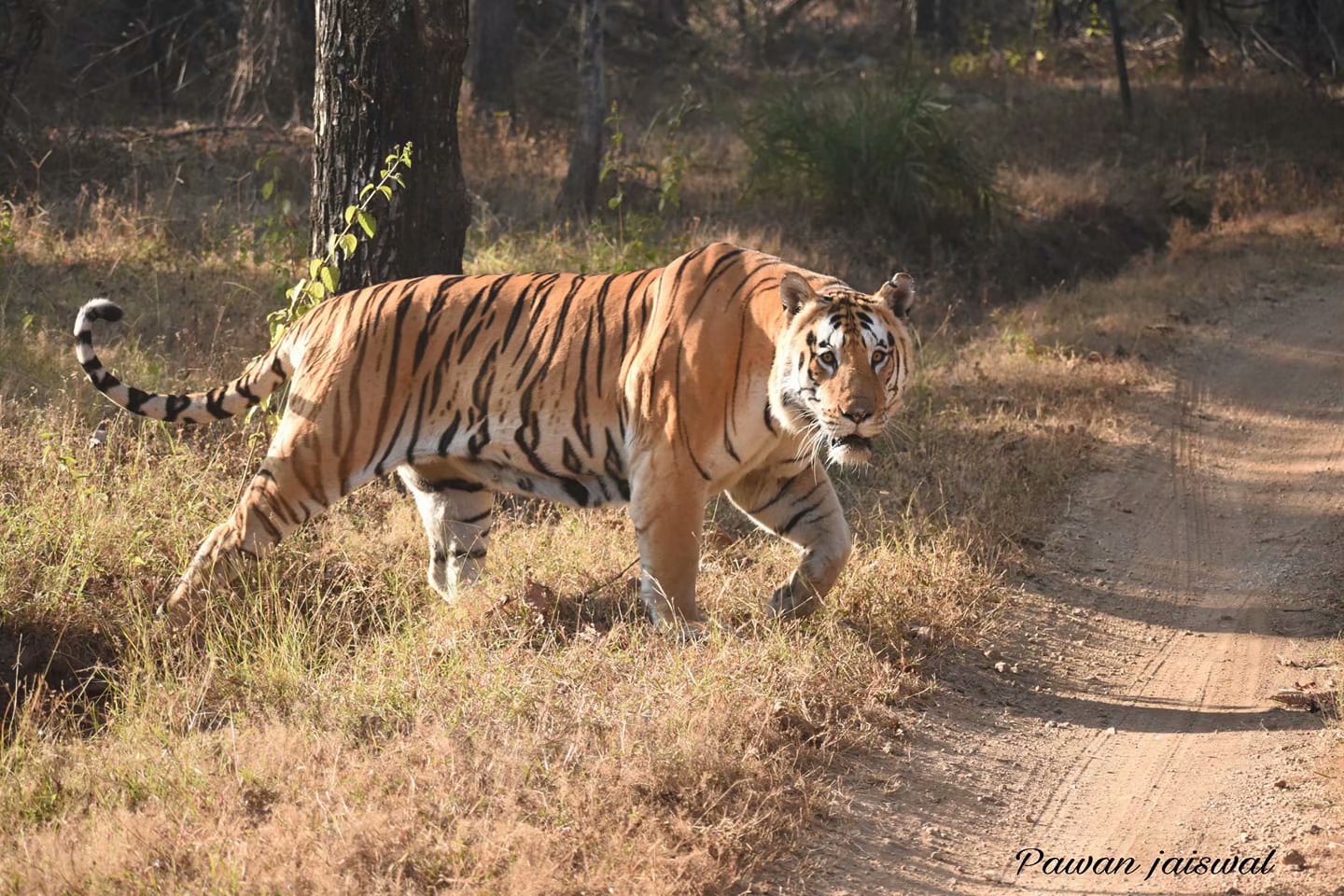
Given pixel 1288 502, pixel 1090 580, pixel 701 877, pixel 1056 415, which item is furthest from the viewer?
pixel 1056 415

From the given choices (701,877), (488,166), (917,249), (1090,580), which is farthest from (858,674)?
(488,166)

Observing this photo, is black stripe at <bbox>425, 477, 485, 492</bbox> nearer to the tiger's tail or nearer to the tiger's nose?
the tiger's tail

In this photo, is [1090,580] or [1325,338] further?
[1325,338]

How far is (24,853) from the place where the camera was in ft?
12.9

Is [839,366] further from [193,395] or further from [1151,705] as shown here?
[193,395]

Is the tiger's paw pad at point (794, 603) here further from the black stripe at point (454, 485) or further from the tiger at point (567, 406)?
the black stripe at point (454, 485)

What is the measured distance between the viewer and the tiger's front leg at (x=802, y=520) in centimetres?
550

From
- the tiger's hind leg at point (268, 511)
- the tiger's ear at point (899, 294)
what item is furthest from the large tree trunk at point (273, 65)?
the tiger's ear at point (899, 294)

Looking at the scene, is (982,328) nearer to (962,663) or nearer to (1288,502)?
(1288,502)

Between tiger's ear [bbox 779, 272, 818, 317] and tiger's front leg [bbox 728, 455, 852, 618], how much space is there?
26.1 inches

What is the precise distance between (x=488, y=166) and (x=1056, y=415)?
265 inches

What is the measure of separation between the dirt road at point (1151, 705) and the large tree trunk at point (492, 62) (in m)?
8.71

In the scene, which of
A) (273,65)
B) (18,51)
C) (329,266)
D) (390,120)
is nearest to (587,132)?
(273,65)

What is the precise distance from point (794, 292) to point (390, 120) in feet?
9.65
